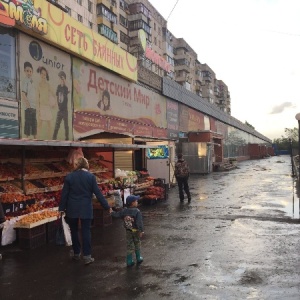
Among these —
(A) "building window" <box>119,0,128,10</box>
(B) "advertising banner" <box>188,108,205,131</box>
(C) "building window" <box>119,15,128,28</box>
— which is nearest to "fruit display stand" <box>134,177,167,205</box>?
(B) "advertising banner" <box>188,108,205,131</box>

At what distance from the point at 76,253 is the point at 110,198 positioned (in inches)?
193

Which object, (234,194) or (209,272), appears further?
(234,194)

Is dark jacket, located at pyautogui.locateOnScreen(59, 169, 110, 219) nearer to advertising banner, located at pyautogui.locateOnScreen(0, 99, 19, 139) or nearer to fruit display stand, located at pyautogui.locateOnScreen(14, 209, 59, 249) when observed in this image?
fruit display stand, located at pyautogui.locateOnScreen(14, 209, 59, 249)

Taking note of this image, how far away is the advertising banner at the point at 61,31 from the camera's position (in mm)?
12079

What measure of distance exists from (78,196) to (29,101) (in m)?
8.07

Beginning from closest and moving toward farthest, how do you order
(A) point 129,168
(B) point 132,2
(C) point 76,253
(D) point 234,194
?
(C) point 76,253
(D) point 234,194
(A) point 129,168
(B) point 132,2

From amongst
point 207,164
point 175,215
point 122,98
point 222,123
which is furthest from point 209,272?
point 222,123

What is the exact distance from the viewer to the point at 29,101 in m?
13.2

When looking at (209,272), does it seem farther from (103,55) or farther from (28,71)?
(103,55)

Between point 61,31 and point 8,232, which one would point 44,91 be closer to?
point 61,31

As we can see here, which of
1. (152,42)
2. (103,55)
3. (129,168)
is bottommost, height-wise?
(129,168)

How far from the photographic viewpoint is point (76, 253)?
6617 millimetres

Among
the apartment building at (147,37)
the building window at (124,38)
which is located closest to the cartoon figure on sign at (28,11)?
the apartment building at (147,37)

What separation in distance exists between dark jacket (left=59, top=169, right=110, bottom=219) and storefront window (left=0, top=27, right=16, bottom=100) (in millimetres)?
7124
